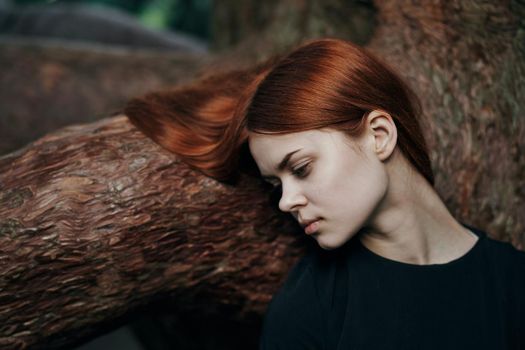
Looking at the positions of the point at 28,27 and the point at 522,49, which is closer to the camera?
the point at 522,49

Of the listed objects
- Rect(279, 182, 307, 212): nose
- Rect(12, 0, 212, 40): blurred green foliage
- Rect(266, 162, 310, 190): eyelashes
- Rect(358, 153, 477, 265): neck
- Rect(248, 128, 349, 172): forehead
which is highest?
Rect(248, 128, 349, 172): forehead

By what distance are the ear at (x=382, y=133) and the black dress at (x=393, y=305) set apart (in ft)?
1.00

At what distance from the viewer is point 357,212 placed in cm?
151

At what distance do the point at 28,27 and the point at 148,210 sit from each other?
511cm

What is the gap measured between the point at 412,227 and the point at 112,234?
2.75 ft

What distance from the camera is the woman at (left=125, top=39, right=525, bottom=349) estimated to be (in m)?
1.50

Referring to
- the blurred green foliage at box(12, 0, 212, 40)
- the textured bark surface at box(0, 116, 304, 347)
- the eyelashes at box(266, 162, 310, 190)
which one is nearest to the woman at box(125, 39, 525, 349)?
the eyelashes at box(266, 162, 310, 190)

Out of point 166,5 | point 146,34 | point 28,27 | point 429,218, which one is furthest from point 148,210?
point 166,5

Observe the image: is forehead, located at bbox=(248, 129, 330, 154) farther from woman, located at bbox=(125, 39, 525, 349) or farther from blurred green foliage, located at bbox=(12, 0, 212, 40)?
blurred green foliage, located at bbox=(12, 0, 212, 40)

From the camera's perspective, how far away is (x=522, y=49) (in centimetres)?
220

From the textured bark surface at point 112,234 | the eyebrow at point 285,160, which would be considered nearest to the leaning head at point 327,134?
the eyebrow at point 285,160

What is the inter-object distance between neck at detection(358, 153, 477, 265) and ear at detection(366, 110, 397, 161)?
0.22 feet

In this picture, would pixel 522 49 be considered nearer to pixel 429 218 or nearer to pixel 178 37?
pixel 429 218

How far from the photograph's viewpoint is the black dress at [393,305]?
1.59 metres
